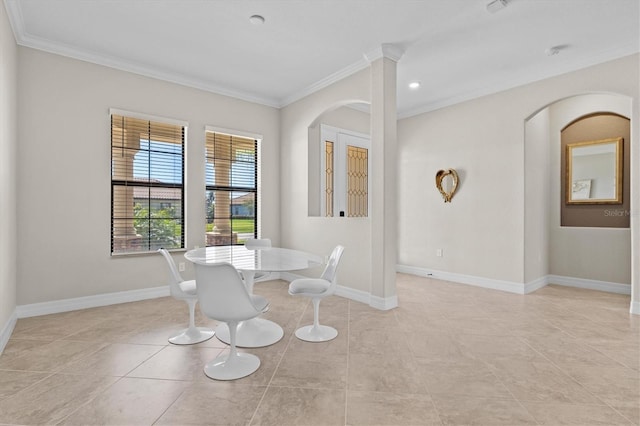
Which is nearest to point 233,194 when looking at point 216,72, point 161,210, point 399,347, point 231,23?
point 161,210

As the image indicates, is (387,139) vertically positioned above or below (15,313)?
above

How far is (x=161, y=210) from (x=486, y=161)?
4.64 meters

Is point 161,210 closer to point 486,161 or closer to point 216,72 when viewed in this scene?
point 216,72

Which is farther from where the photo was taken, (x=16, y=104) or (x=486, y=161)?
(x=486, y=161)

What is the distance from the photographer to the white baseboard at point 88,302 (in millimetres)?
3412

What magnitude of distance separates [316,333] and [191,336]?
1.09 metres

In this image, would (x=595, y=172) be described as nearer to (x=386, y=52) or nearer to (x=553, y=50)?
(x=553, y=50)

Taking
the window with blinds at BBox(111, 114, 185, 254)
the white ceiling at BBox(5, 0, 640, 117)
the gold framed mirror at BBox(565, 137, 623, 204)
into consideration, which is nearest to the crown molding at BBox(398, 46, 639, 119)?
the white ceiling at BBox(5, 0, 640, 117)

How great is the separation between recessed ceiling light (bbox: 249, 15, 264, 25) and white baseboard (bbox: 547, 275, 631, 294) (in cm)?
532

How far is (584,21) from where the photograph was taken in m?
3.10

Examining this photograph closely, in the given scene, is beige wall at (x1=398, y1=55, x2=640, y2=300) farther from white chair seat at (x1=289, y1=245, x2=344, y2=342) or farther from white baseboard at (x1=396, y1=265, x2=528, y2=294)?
white chair seat at (x1=289, y1=245, x2=344, y2=342)

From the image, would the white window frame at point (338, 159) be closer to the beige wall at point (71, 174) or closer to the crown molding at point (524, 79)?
the crown molding at point (524, 79)

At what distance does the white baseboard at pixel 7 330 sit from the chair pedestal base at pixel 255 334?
166 cm

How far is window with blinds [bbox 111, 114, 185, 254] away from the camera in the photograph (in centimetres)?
400
